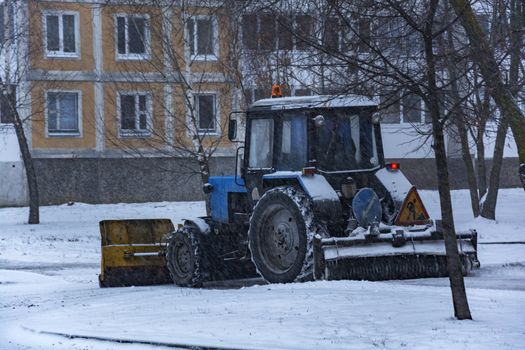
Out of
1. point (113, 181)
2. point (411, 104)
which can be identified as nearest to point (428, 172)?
point (113, 181)

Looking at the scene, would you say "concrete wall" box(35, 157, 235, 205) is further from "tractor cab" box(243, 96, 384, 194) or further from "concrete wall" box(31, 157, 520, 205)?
"tractor cab" box(243, 96, 384, 194)

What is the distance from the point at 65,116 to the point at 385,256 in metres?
30.4

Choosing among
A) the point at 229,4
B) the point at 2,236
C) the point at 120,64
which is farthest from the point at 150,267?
the point at 120,64

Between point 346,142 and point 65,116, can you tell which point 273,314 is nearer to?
point 346,142

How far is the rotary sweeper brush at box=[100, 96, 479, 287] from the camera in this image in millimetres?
15297

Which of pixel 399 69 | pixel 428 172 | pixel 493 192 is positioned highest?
pixel 399 69

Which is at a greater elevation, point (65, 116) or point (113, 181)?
point (65, 116)

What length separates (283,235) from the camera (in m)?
16.0

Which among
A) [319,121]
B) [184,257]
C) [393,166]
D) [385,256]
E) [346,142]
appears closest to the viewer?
[385,256]

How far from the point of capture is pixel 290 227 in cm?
1587

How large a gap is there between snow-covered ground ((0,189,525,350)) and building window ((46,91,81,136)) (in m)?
24.0

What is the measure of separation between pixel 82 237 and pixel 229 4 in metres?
12.6

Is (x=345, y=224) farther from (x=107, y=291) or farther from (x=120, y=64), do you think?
(x=120, y=64)

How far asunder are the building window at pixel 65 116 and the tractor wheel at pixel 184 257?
26440 millimetres
